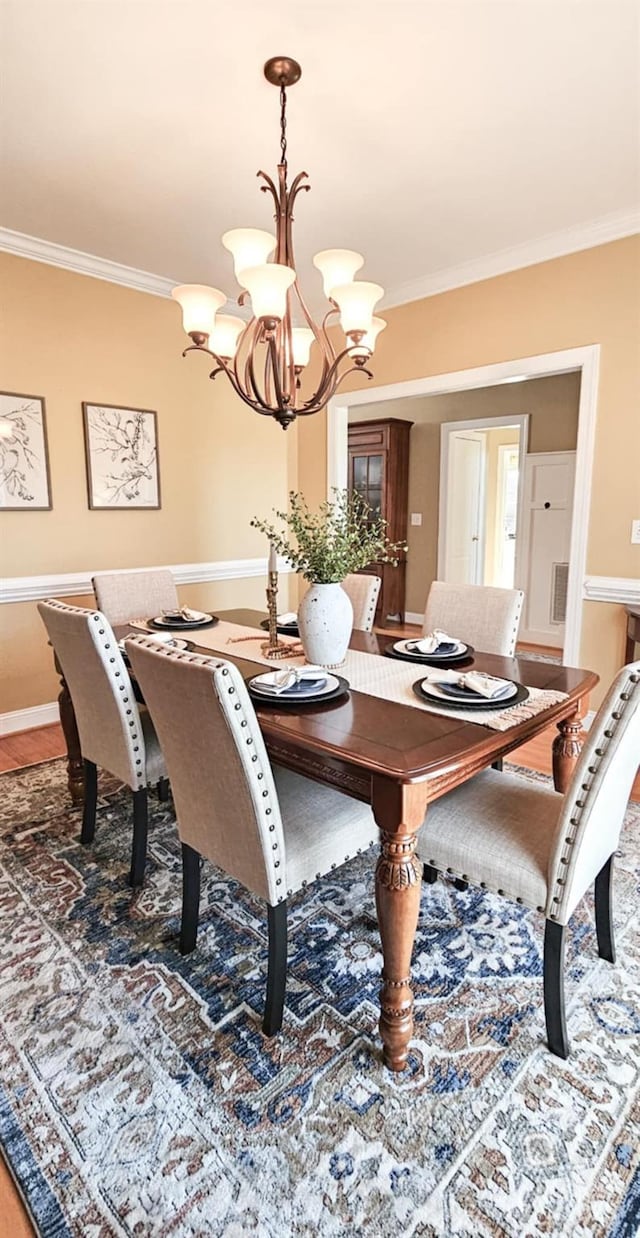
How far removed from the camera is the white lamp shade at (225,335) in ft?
8.02

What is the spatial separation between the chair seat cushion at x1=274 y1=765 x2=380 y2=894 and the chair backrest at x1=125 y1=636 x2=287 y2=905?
0.06 meters

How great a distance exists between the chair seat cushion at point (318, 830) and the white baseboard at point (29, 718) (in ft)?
7.94

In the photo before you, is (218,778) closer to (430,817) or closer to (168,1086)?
(430,817)

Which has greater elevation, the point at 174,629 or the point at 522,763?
the point at 174,629

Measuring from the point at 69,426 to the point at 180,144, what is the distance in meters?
1.67

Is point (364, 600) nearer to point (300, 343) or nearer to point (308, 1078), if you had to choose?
point (300, 343)

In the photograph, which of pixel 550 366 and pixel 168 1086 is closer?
pixel 168 1086

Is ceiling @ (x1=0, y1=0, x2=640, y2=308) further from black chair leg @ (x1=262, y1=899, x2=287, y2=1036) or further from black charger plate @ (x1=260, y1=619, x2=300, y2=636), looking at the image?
black chair leg @ (x1=262, y1=899, x2=287, y2=1036)

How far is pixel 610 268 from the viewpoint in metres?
3.06

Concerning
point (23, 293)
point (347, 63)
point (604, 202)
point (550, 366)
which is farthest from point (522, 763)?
point (23, 293)

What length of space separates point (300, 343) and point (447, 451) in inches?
161

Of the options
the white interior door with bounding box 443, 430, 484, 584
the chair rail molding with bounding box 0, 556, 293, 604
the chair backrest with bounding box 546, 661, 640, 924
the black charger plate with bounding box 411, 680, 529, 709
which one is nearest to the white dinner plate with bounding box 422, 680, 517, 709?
the black charger plate with bounding box 411, 680, 529, 709

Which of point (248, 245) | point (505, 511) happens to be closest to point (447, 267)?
point (248, 245)

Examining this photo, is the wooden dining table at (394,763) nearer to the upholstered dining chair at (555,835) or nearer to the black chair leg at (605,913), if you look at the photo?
the upholstered dining chair at (555,835)
